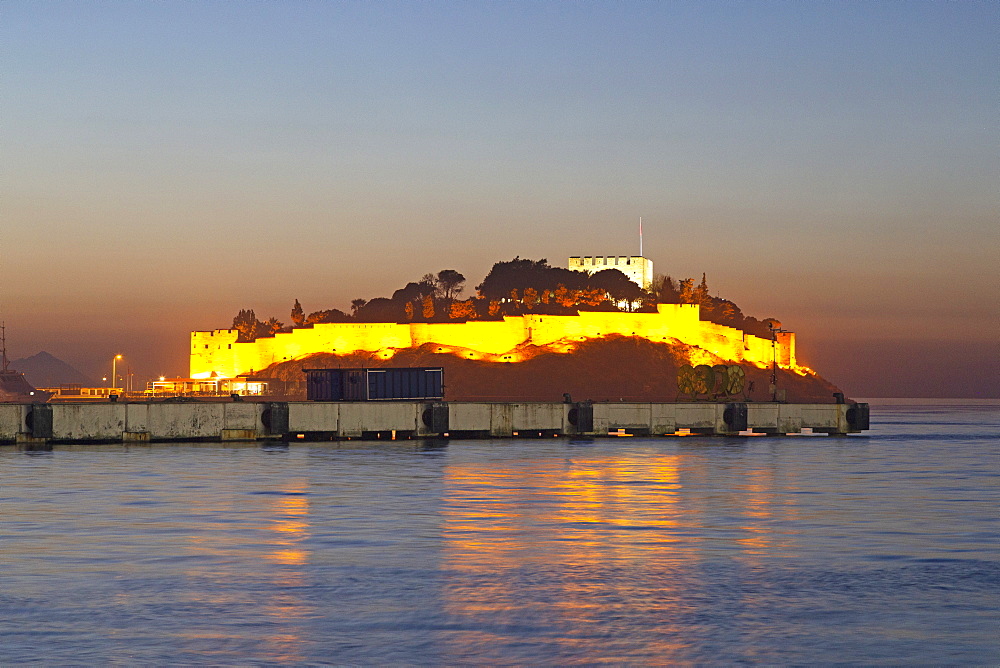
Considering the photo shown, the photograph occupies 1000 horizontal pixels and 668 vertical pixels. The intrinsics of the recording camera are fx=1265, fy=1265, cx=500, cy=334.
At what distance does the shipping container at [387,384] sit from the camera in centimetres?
9212

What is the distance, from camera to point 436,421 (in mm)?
82562

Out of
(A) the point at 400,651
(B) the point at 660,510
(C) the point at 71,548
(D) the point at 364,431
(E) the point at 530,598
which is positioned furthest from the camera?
(D) the point at 364,431

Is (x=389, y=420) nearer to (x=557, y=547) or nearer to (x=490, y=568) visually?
(x=557, y=547)

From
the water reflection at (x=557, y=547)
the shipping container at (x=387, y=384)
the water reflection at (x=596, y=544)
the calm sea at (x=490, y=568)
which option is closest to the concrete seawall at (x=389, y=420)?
the shipping container at (x=387, y=384)

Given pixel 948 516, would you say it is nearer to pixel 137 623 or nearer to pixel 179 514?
pixel 179 514

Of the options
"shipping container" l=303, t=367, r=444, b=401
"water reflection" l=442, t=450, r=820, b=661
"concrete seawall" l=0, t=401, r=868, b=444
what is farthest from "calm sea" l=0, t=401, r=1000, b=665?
"shipping container" l=303, t=367, r=444, b=401

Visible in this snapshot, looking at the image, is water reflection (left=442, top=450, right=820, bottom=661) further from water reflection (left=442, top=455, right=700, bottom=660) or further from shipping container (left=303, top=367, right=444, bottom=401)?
shipping container (left=303, top=367, right=444, bottom=401)

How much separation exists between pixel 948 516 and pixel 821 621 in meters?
20.3

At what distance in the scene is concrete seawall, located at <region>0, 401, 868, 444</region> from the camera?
234 ft

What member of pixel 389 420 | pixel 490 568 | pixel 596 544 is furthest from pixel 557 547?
pixel 389 420

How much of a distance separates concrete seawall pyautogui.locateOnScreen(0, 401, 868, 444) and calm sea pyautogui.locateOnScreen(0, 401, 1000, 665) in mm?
17074

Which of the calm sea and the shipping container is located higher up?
the shipping container

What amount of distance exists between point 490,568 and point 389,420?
54974mm

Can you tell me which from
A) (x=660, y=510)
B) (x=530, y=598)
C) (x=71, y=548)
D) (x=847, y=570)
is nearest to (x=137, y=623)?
(x=530, y=598)
